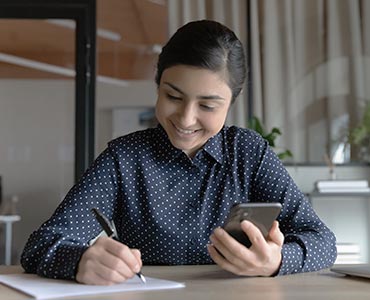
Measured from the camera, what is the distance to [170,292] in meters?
1.01

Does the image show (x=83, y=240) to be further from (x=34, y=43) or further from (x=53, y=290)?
(x=34, y=43)

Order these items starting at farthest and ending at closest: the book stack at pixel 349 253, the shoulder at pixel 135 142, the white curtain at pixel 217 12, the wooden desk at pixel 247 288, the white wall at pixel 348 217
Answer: the white curtain at pixel 217 12 → the white wall at pixel 348 217 → the book stack at pixel 349 253 → the shoulder at pixel 135 142 → the wooden desk at pixel 247 288

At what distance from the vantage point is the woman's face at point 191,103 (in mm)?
1346

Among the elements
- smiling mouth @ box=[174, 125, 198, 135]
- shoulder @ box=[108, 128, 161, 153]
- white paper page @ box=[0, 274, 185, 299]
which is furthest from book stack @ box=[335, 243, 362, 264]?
white paper page @ box=[0, 274, 185, 299]

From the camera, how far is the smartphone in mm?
1082

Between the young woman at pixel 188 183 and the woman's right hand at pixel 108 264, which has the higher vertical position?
the young woman at pixel 188 183

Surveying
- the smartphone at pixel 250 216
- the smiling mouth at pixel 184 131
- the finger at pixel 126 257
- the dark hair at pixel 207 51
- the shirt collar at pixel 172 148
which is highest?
→ the dark hair at pixel 207 51

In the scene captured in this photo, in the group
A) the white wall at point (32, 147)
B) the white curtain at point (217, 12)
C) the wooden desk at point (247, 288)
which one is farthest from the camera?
the white wall at point (32, 147)

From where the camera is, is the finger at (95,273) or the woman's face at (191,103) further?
the woman's face at (191,103)

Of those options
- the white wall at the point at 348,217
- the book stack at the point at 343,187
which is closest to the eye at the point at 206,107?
the book stack at the point at 343,187

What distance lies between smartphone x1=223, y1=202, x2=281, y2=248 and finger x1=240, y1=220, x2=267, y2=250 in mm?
11

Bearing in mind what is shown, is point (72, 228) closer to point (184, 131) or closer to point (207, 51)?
point (184, 131)

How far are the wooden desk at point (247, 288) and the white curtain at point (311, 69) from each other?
10.2 feet

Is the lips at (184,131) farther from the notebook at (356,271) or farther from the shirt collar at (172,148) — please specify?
the notebook at (356,271)
